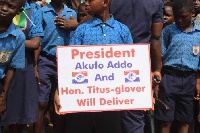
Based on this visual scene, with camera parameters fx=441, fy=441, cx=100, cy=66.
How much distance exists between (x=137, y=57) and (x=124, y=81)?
0.21m

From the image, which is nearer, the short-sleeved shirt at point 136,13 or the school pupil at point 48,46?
the short-sleeved shirt at point 136,13

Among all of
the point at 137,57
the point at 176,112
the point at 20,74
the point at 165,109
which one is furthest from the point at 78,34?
the point at 176,112

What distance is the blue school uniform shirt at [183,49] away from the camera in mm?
4293

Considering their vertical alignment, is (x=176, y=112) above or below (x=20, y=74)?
below

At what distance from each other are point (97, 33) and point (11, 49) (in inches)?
26.3

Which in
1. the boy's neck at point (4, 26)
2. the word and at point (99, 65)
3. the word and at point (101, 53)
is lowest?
the word and at point (99, 65)

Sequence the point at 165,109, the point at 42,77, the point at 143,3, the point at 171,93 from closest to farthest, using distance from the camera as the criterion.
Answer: the point at 143,3 → the point at 165,109 → the point at 171,93 → the point at 42,77

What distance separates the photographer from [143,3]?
3.75m

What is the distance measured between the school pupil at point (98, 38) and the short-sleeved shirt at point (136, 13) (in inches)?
9.0

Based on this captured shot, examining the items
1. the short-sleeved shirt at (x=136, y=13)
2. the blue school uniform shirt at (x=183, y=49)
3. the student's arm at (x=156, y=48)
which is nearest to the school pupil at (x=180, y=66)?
the blue school uniform shirt at (x=183, y=49)

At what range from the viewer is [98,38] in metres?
3.41

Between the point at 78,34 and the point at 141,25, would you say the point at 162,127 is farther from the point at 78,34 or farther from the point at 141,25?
the point at 78,34

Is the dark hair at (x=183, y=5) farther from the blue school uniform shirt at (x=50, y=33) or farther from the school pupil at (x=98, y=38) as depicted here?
the blue school uniform shirt at (x=50, y=33)

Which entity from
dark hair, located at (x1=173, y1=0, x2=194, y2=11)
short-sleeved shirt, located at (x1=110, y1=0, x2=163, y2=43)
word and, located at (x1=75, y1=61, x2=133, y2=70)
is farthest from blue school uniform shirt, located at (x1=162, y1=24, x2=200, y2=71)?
word and, located at (x1=75, y1=61, x2=133, y2=70)
